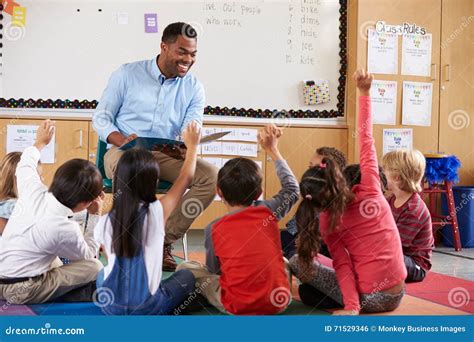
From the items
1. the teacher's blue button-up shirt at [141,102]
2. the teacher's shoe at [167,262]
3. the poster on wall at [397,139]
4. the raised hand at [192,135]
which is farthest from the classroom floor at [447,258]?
the raised hand at [192,135]

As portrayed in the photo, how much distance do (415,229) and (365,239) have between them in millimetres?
728

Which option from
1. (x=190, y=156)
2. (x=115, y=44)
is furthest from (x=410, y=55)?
(x=190, y=156)

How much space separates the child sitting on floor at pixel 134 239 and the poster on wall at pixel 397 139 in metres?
3.02

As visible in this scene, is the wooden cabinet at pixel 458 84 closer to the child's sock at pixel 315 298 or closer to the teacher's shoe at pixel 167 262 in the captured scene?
the teacher's shoe at pixel 167 262

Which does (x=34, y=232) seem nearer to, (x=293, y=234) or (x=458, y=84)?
(x=293, y=234)

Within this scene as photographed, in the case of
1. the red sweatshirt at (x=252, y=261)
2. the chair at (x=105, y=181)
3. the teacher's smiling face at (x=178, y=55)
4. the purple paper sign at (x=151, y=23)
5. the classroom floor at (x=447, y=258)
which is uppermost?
the purple paper sign at (x=151, y=23)

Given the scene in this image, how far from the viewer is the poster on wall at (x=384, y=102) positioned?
4.53 metres

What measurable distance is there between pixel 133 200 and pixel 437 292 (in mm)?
1363

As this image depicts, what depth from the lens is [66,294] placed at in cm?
215

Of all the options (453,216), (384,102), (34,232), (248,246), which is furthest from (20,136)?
(453,216)

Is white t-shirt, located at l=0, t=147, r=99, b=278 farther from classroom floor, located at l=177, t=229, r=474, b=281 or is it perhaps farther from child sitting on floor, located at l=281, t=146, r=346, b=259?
classroom floor, located at l=177, t=229, r=474, b=281

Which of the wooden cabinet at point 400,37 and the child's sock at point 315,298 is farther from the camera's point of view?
the wooden cabinet at point 400,37

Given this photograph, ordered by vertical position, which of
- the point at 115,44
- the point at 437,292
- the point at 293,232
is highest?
the point at 115,44
